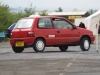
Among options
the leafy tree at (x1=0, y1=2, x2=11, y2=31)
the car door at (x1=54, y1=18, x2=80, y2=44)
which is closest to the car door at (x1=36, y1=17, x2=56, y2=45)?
the car door at (x1=54, y1=18, x2=80, y2=44)

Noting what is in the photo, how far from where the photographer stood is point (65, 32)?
24.0 m

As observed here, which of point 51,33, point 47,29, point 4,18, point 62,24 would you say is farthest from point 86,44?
point 4,18

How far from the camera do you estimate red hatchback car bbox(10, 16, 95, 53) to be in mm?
23005

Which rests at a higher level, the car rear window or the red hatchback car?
the car rear window

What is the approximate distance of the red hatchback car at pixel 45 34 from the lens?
2300 cm

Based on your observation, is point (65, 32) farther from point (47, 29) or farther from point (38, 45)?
point (38, 45)

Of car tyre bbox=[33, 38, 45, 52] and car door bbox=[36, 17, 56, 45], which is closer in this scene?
car tyre bbox=[33, 38, 45, 52]

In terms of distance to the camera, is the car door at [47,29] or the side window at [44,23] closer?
the car door at [47,29]

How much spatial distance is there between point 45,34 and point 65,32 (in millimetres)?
1108

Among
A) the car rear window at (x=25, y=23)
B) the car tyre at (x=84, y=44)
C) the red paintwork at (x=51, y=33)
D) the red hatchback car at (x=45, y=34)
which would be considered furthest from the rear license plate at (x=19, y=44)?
the car tyre at (x=84, y=44)

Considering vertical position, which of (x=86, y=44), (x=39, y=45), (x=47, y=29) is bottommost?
(x=86, y=44)

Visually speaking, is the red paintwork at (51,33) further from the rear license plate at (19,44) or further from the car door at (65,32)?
the rear license plate at (19,44)

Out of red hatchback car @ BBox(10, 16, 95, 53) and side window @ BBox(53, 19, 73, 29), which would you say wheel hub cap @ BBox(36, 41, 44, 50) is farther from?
side window @ BBox(53, 19, 73, 29)

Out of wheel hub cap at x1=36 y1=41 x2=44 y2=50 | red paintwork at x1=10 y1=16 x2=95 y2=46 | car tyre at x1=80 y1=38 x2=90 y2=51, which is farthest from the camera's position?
car tyre at x1=80 y1=38 x2=90 y2=51
